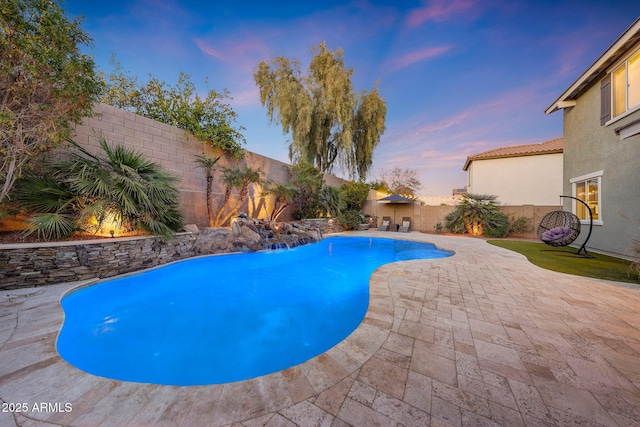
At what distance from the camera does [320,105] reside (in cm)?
1377

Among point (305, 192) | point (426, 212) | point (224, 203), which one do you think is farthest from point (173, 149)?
point (426, 212)

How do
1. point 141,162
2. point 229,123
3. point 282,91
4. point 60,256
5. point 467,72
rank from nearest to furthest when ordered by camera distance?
point 60,256, point 141,162, point 229,123, point 467,72, point 282,91

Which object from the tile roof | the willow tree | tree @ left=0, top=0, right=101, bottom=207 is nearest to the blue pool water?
tree @ left=0, top=0, right=101, bottom=207

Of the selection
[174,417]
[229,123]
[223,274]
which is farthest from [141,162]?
[174,417]

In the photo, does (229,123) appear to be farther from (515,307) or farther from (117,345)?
(515,307)

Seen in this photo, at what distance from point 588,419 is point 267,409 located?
199 cm

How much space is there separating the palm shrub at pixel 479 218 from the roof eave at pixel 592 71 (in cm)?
468

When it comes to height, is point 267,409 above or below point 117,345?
above

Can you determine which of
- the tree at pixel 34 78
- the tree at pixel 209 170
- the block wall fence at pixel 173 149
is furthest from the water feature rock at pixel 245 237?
the tree at pixel 34 78

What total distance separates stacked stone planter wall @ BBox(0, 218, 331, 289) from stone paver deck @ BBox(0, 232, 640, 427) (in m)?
0.96

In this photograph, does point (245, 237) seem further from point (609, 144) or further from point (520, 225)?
point (520, 225)

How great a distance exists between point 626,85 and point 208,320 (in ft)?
37.2

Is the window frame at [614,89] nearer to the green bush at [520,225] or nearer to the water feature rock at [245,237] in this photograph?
the green bush at [520,225]

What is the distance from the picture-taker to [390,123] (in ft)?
48.8
